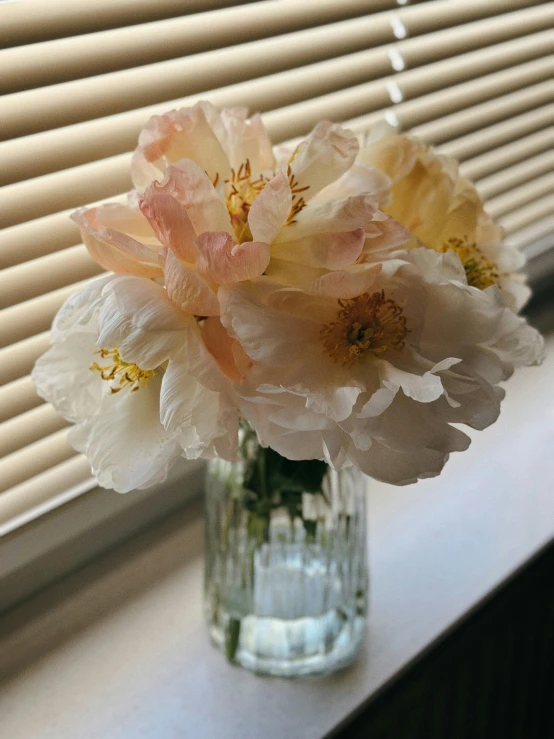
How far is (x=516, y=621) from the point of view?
104 cm

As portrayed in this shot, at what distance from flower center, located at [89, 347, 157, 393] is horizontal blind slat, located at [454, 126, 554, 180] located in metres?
0.76

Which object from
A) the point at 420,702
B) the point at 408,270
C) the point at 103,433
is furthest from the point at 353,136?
the point at 420,702

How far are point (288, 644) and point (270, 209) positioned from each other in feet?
1.38

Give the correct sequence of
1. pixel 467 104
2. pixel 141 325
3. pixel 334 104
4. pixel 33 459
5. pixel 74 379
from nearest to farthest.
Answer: pixel 141 325 < pixel 74 379 < pixel 33 459 < pixel 334 104 < pixel 467 104

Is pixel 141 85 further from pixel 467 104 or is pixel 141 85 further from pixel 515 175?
pixel 515 175

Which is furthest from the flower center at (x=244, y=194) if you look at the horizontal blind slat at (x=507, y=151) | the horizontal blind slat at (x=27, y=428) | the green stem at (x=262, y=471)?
the horizontal blind slat at (x=507, y=151)

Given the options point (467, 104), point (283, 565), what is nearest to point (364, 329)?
point (283, 565)

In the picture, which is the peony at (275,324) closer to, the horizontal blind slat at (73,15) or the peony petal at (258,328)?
the peony petal at (258,328)

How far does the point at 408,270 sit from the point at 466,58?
0.75 metres

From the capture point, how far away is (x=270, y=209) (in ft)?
1.63

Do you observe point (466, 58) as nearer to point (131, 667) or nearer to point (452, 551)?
point (452, 551)

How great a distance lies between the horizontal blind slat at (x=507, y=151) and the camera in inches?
48.9

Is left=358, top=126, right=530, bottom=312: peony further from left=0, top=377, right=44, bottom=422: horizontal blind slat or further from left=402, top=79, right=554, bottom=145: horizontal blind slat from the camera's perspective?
left=402, top=79, right=554, bottom=145: horizontal blind slat

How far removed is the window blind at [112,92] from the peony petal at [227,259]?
181 mm
